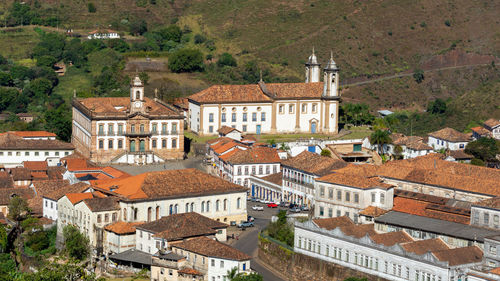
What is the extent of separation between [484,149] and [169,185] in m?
37.9

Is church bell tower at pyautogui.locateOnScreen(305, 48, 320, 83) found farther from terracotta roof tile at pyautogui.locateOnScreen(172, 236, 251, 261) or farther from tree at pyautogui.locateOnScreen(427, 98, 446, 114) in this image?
terracotta roof tile at pyautogui.locateOnScreen(172, 236, 251, 261)

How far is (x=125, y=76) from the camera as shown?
14000 cm

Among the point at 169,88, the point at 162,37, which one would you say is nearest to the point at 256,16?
the point at 162,37

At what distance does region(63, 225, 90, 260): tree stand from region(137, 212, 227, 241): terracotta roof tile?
15.8ft

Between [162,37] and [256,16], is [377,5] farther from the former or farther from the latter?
[162,37]

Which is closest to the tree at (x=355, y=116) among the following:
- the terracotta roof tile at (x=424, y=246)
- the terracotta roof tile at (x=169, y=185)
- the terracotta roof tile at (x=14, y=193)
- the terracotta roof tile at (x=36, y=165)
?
the terracotta roof tile at (x=36, y=165)

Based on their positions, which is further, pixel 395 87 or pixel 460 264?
pixel 395 87

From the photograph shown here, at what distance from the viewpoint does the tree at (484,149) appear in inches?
4122

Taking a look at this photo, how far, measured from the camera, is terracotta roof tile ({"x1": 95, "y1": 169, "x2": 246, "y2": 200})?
3211 inches

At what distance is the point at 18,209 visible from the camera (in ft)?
286

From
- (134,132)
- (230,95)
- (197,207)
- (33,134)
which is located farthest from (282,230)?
(33,134)

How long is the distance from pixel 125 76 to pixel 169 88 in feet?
34.2

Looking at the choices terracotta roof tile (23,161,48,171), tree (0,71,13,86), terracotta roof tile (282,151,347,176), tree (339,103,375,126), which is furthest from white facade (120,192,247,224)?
tree (0,71,13,86)

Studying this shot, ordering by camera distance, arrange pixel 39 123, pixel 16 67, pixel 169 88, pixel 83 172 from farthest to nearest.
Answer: pixel 16 67, pixel 169 88, pixel 39 123, pixel 83 172
